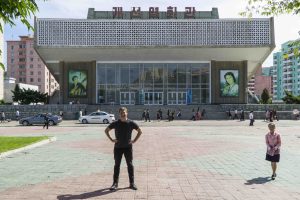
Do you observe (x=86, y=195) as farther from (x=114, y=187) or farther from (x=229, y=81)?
(x=229, y=81)

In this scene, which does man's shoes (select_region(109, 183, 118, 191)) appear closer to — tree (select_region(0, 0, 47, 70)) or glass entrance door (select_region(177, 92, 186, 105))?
tree (select_region(0, 0, 47, 70))

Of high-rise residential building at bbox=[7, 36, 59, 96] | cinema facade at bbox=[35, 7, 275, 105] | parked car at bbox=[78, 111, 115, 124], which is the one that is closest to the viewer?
parked car at bbox=[78, 111, 115, 124]

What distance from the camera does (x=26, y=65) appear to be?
13512 cm

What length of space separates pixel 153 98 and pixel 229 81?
1186 cm

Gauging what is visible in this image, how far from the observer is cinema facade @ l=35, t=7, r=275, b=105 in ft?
202

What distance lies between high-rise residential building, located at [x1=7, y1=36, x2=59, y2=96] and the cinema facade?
66.6 metres

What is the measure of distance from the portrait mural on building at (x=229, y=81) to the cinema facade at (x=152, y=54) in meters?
0.15

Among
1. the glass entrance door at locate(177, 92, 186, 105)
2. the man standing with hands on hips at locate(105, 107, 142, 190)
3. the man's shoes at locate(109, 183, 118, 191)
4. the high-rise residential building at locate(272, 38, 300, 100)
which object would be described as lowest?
the man's shoes at locate(109, 183, 118, 191)

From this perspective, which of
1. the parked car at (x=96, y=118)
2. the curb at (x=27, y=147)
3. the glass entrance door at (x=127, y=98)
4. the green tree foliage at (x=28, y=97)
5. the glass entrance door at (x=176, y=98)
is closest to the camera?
the curb at (x=27, y=147)

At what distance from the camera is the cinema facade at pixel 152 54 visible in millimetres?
61625

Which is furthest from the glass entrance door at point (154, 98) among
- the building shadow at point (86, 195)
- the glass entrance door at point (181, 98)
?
the building shadow at point (86, 195)

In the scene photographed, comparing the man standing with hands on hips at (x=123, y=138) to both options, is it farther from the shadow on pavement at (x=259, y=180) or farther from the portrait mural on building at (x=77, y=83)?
the portrait mural on building at (x=77, y=83)

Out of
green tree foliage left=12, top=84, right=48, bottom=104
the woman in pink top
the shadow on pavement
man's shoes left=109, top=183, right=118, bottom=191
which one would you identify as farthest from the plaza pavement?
green tree foliage left=12, top=84, right=48, bottom=104

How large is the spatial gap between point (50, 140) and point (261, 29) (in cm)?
4731
